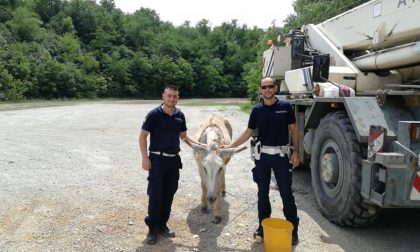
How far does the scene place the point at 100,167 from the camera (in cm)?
891

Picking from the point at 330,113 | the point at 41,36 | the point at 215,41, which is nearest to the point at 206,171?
the point at 330,113

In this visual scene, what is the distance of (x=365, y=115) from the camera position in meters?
4.96

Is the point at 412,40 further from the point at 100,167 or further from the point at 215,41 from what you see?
the point at 215,41

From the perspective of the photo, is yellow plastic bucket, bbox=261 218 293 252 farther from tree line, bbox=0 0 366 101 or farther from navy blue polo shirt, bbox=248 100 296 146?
tree line, bbox=0 0 366 101

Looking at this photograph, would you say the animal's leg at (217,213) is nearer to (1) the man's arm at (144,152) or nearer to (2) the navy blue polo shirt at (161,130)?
(2) the navy blue polo shirt at (161,130)

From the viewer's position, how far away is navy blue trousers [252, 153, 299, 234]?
4.82 metres

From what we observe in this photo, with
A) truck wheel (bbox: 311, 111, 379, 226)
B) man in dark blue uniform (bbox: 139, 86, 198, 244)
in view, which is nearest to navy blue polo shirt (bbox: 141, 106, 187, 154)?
man in dark blue uniform (bbox: 139, 86, 198, 244)

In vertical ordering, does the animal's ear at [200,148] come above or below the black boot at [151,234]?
above

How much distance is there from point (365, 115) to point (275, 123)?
114 cm

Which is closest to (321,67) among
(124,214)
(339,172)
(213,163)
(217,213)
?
(339,172)

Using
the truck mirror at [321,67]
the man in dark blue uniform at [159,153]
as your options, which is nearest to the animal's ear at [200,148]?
the man in dark blue uniform at [159,153]

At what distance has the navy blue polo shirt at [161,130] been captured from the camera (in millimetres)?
5014

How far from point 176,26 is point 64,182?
354 ft

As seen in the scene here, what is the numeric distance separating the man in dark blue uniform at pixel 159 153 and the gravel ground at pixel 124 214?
318 millimetres
